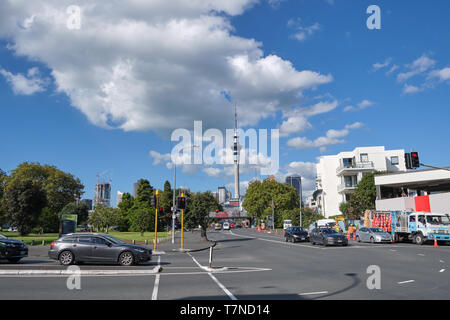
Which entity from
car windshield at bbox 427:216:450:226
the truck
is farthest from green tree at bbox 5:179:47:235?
car windshield at bbox 427:216:450:226

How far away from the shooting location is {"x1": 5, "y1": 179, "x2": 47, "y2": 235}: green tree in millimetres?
47281

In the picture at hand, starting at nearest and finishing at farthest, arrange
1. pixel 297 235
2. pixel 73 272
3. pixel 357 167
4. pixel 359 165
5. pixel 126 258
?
pixel 73 272 → pixel 126 258 → pixel 297 235 → pixel 357 167 → pixel 359 165

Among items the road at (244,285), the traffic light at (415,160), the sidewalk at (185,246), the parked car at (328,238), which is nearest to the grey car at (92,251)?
the road at (244,285)

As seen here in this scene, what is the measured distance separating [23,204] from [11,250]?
113ft

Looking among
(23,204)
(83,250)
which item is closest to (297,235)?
(83,250)

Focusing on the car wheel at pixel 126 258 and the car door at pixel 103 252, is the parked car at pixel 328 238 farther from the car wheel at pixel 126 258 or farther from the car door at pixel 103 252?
the car door at pixel 103 252

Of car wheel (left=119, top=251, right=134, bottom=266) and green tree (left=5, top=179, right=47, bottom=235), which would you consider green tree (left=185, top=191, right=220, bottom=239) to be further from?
green tree (left=5, top=179, right=47, bottom=235)

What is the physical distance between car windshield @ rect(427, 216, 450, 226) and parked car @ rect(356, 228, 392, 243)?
375 centimetres

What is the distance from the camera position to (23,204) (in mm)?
47281

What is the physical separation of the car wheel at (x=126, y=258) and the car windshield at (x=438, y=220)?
23.5 metres

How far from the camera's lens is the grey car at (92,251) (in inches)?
615

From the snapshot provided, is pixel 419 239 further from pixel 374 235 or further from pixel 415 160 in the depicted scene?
pixel 415 160

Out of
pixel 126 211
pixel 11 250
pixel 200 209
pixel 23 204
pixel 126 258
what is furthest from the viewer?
pixel 126 211
